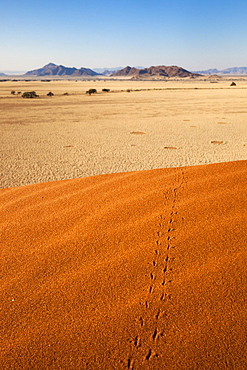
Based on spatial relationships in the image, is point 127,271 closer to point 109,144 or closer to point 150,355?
point 150,355

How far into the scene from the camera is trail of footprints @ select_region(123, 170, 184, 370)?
2984 mm

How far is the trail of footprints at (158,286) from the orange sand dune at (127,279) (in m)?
0.01

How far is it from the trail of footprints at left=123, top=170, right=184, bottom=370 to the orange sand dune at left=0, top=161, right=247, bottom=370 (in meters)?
0.01

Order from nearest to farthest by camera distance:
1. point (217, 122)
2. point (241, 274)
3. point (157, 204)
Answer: point (241, 274) → point (157, 204) → point (217, 122)

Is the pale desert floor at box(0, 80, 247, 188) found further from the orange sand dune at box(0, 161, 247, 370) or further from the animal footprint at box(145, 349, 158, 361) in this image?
the animal footprint at box(145, 349, 158, 361)

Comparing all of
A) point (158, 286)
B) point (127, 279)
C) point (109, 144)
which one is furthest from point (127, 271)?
point (109, 144)

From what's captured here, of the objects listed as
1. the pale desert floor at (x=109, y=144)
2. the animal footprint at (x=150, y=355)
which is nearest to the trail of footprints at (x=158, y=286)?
the animal footprint at (x=150, y=355)

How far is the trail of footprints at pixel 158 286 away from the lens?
2984 mm

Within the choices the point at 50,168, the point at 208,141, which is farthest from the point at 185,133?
the point at 50,168

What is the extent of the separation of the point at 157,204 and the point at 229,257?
6.47 ft

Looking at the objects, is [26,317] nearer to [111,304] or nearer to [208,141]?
[111,304]

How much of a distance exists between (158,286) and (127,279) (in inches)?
17.2

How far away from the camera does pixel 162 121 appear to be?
2242cm

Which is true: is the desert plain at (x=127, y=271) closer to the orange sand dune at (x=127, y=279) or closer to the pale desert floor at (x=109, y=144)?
the orange sand dune at (x=127, y=279)
